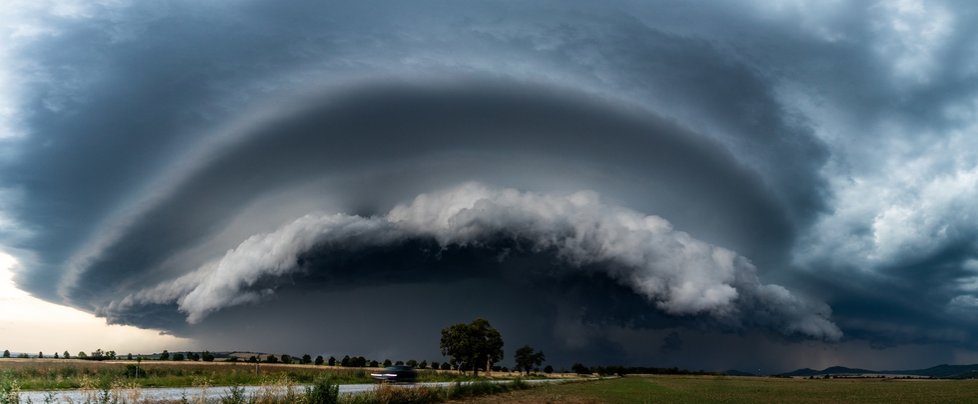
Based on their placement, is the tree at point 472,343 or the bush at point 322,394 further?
the tree at point 472,343

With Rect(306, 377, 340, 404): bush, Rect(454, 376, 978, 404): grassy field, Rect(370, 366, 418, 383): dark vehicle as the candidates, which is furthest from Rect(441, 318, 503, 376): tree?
Rect(306, 377, 340, 404): bush

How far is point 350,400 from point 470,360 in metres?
108

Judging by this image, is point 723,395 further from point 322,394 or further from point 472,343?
point 472,343

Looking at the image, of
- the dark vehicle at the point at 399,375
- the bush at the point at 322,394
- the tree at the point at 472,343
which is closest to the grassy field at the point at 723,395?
the dark vehicle at the point at 399,375

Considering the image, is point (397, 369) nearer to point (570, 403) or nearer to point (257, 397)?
point (570, 403)

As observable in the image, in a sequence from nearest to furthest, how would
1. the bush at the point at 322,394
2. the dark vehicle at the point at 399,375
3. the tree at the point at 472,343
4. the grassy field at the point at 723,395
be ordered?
the bush at the point at 322,394 < the grassy field at the point at 723,395 < the dark vehicle at the point at 399,375 < the tree at the point at 472,343

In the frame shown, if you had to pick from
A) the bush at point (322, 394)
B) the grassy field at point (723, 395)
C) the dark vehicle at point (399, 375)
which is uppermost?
the bush at point (322, 394)

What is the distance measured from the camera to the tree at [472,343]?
5064 inches

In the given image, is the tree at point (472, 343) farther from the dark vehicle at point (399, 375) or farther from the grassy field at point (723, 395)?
the dark vehicle at point (399, 375)

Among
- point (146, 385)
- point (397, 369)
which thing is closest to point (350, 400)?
point (146, 385)

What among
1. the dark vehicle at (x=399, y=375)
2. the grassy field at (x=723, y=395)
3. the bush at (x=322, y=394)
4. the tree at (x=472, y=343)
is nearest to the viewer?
the bush at (x=322, y=394)

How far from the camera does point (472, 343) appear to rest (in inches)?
5089

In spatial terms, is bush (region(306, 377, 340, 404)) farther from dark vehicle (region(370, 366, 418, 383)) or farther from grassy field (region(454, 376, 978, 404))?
dark vehicle (region(370, 366, 418, 383))

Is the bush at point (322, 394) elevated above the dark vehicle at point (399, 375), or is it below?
above
